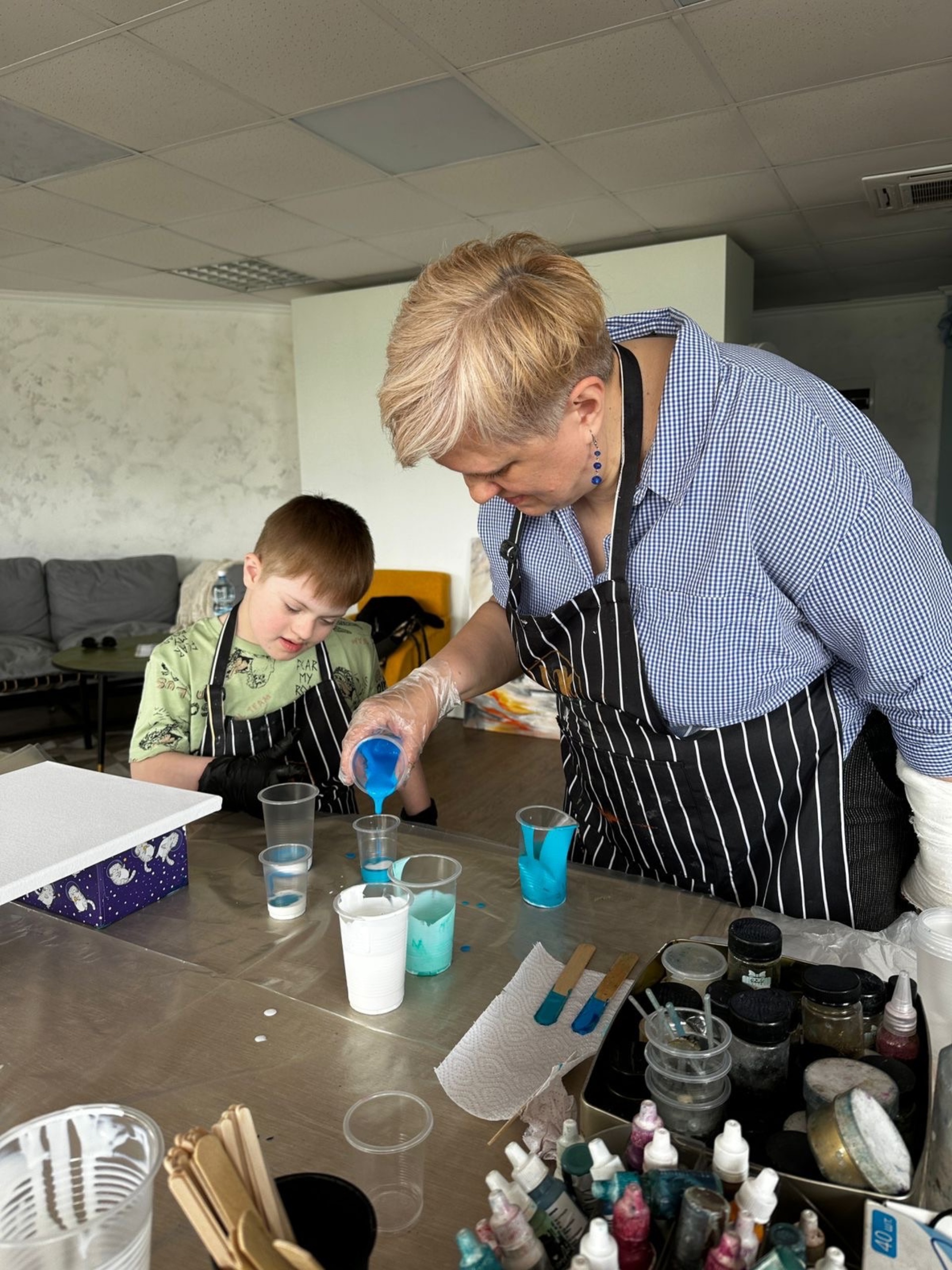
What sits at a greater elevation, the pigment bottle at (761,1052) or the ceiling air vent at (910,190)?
the ceiling air vent at (910,190)

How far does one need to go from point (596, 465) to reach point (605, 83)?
8.13 feet

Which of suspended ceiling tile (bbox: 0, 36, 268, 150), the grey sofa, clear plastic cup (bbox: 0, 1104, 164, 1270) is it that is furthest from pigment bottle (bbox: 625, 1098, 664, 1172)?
the grey sofa

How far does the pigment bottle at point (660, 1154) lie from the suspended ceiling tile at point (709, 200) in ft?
13.9

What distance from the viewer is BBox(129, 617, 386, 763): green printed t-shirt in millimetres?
1885

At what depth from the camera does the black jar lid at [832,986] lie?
32.3 inches

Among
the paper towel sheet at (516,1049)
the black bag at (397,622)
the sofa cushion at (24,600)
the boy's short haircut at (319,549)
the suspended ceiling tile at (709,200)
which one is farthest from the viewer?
the sofa cushion at (24,600)

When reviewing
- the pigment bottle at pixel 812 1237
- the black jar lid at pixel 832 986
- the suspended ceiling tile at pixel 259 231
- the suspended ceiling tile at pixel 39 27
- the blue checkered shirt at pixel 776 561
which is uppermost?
the suspended ceiling tile at pixel 259 231

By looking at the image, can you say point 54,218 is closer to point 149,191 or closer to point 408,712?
point 149,191

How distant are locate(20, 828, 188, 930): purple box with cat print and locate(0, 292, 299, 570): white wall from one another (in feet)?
19.4

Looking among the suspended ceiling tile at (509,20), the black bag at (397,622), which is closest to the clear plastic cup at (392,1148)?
the suspended ceiling tile at (509,20)

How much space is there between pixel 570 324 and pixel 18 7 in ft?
8.02

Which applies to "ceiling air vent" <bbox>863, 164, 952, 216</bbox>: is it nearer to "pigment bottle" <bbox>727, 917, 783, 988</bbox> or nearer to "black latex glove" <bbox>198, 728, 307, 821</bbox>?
"black latex glove" <bbox>198, 728, 307, 821</bbox>

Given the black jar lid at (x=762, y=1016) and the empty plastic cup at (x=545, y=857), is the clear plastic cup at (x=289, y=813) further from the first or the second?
the black jar lid at (x=762, y=1016)

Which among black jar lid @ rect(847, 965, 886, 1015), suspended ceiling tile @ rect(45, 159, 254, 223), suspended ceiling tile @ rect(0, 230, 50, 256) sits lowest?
black jar lid @ rect(847, 965, 886, 1015)
